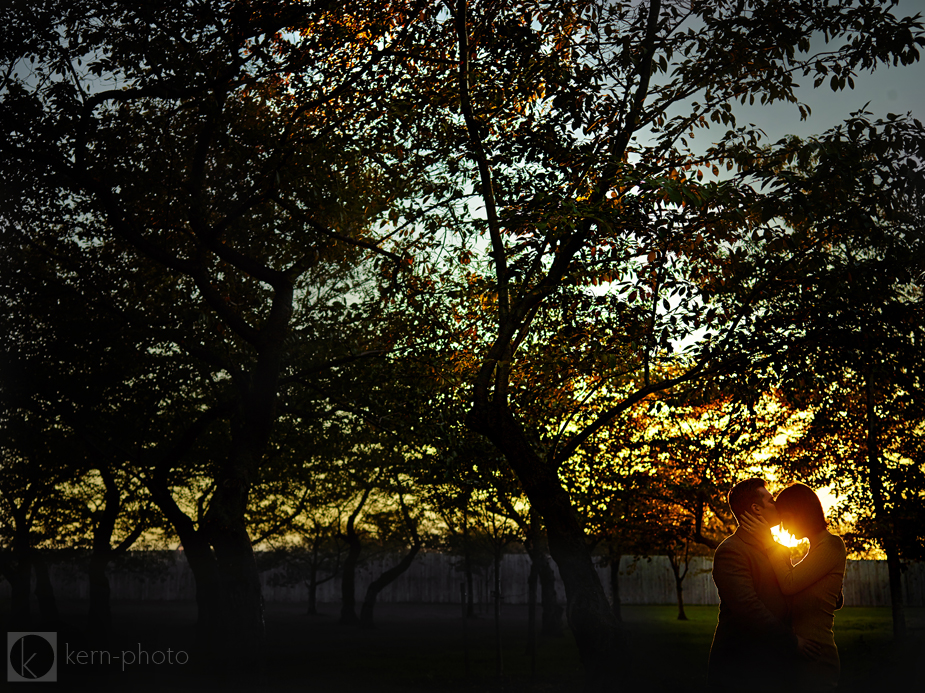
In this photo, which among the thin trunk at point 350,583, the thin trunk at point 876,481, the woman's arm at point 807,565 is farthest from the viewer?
the thin trunk at point 350,583

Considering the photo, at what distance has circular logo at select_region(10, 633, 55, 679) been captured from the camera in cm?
1472

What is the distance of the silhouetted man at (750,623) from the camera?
3.94m

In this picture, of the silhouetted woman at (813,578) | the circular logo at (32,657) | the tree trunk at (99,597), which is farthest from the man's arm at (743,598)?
the tree trunk at (99,597)

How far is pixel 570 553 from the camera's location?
10547 mm

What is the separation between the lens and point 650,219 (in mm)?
9188

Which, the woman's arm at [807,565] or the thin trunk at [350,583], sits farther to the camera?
the thin trunk at [350,583]

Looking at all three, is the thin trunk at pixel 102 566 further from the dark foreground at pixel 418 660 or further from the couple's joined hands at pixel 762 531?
the couple's joined hands at pixel 762 531

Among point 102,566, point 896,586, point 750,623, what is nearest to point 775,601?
point 750,623

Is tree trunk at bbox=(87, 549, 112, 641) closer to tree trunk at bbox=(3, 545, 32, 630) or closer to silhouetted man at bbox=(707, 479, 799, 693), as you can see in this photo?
tree trunk at bbox=(3, 545, 32, 630)

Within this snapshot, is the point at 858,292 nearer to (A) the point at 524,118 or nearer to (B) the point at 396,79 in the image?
(A) the point at 524,118

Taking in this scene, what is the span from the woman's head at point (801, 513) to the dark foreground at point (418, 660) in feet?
20.2

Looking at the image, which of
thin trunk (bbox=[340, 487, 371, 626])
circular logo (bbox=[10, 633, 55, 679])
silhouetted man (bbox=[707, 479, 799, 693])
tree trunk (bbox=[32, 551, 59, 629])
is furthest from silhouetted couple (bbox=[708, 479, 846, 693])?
thin trunk (bbox=[340, 487, 371, 626])

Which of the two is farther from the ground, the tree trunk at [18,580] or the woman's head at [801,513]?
the woman's head at [801,513]

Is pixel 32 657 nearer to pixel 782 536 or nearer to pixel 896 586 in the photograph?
pixel 782 536
